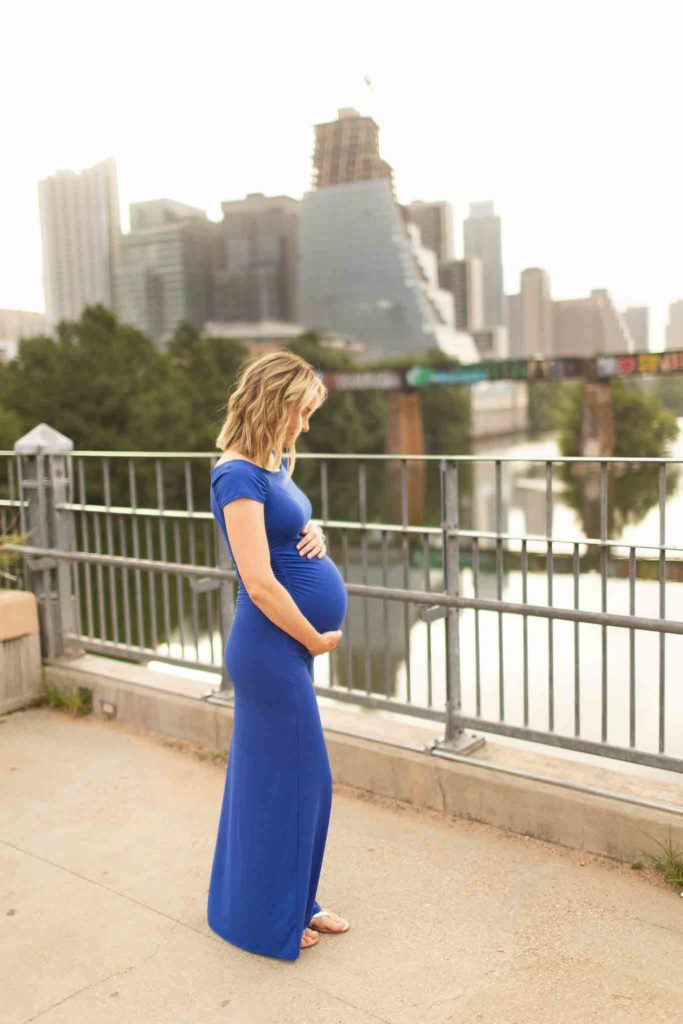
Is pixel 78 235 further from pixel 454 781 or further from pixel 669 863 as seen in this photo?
pixel 669 863

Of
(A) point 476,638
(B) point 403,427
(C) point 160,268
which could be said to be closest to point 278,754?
(A) point 476,638

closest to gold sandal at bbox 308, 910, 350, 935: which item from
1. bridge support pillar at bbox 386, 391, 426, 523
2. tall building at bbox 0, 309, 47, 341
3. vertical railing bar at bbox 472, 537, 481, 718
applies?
vertical railing bar at bbox 472, 537, 481, 718

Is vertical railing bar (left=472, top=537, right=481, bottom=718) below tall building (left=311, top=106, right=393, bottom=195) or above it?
below

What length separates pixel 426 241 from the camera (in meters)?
A: 194

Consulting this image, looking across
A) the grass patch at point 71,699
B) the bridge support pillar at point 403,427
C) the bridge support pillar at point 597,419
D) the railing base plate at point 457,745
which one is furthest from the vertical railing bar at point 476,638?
the bridge support pillar at point 403,427

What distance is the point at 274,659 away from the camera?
275 cm

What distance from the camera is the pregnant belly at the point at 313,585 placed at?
110 inches

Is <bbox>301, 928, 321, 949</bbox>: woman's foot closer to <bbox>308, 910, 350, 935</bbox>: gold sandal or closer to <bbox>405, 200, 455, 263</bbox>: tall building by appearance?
<bbox>308, 910, 350, 935</bbox>: gold sandal

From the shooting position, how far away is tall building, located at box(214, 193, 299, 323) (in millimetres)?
181375

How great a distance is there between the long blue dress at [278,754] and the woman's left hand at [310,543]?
2 cm

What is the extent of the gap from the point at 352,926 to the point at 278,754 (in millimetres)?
711

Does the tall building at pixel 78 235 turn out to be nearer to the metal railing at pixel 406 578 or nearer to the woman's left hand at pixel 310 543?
the metal railing at pixel 406 578

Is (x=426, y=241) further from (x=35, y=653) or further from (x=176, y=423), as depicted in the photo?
(x=35, y=653)

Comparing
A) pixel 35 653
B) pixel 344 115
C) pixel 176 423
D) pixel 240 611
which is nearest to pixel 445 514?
pixel 240 611
